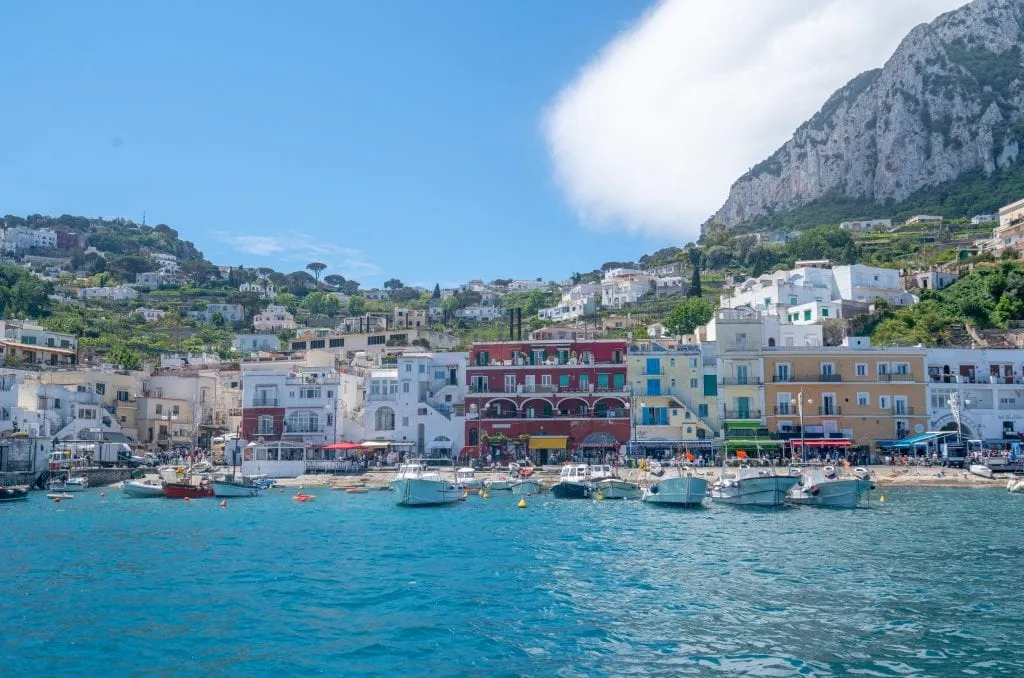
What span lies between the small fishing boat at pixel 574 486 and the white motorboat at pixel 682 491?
4.90 metres

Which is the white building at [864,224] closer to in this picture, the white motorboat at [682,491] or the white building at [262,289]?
the white building at [262,289]

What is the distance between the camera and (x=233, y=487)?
50.8 metres

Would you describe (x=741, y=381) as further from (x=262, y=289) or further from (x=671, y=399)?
(x=262, y=289)

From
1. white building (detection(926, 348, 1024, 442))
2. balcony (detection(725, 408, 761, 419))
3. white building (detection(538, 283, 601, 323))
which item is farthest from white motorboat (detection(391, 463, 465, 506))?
white building (detection(538, 283, 601, 323))

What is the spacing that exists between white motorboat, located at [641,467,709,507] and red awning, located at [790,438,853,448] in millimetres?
17467

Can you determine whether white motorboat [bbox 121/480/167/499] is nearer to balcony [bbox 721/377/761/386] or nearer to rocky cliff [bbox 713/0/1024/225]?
balcony [bbox 721/377/761/386]

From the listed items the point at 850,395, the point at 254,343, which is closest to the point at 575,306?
the point at 254,343

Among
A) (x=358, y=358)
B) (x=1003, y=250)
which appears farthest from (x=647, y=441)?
(x=1003, y=250)

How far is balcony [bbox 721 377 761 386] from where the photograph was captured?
2518 inches

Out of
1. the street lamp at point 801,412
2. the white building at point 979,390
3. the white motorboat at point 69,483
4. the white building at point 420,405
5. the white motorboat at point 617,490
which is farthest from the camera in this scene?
the white building at point 420,405

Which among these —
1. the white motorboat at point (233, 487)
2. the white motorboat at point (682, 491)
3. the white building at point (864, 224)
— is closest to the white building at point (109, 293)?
the white motorboat at point (233, 487)

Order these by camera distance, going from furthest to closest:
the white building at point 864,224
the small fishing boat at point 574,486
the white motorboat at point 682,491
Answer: the white building at point 864,224
the small fishing boat at point 574,486
the white motorboat at point 682,491

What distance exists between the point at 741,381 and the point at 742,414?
2388mm

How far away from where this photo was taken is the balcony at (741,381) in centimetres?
6397
